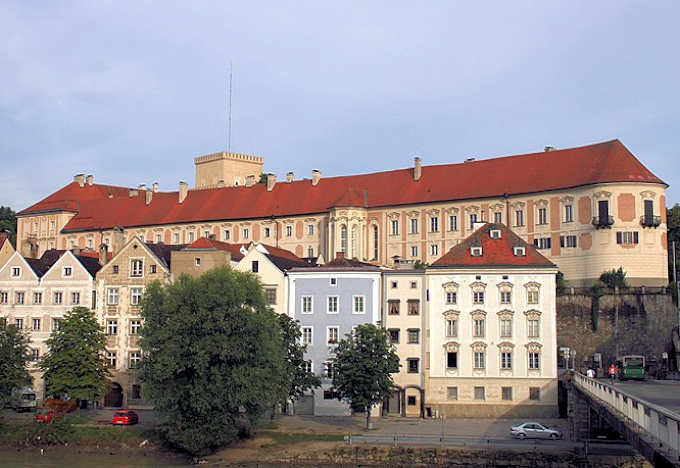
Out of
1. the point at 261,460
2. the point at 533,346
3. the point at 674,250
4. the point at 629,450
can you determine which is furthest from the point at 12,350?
the point at 674,250

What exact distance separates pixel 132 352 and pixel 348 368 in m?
19.1

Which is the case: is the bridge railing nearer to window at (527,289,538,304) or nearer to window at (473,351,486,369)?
window at (473,351,486,369)

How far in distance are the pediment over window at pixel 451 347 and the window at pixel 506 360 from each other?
9.66 ft

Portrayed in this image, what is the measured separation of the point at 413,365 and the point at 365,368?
7.52 metres

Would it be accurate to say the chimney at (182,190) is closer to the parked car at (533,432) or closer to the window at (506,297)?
the window at (506,297)

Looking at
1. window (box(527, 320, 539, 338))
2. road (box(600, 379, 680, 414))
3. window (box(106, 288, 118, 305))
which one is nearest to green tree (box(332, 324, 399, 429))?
window (box(527, 320, 539, 338))

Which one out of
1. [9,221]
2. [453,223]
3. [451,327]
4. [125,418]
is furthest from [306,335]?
[9,221]

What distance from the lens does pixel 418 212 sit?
361 feet

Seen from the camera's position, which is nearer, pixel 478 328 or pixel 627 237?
pixel 478 328

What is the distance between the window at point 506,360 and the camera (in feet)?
212

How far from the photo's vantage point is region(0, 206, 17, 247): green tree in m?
146

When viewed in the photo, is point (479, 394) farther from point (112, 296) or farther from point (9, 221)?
point (9, 221)

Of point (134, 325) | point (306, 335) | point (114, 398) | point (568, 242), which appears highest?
point (568, 242)

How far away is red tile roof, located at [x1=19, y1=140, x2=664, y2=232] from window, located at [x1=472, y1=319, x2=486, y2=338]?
35.1 m
